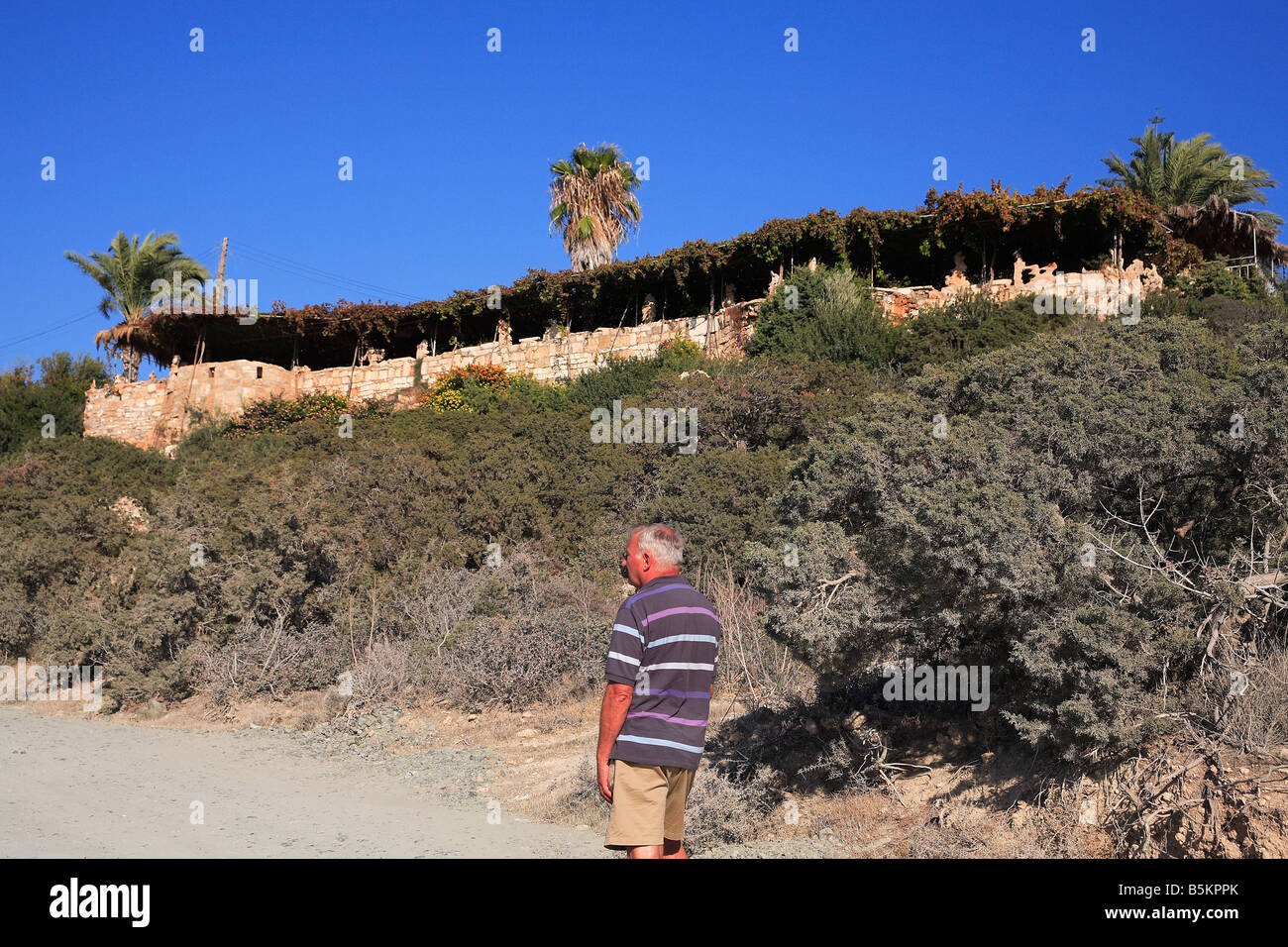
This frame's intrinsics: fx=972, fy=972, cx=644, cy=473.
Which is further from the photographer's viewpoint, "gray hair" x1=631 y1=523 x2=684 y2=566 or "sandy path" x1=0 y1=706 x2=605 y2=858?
"sandy path" x1=0 y1=706 x2=605 y2=858

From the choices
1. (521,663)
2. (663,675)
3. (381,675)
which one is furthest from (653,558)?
(381,675)

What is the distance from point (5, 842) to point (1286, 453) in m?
7.97

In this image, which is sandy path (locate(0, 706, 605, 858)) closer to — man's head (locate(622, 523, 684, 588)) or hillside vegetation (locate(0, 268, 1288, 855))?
hillside vegetation (locate(0, 268, 1288, 855))

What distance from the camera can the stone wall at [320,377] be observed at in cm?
2478

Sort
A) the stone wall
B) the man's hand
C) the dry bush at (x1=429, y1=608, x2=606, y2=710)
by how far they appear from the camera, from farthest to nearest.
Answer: the stone wall → the dry bush at (x1=429, y1=608, x2=606, y2=710) → the man's hand

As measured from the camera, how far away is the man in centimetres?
391

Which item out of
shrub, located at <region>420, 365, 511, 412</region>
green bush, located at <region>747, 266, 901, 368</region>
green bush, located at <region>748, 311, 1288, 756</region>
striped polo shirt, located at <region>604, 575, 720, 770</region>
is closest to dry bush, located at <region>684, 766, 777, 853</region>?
green bush, located at <region>748, 311, 1288, 756</region>

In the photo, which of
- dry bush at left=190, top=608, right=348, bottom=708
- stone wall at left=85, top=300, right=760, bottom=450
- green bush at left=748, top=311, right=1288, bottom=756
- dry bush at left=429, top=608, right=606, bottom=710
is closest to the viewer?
green bush at left=748, top=311, right=1288, bottom=756

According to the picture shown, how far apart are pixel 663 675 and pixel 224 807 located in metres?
4.54

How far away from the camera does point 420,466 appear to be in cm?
1519

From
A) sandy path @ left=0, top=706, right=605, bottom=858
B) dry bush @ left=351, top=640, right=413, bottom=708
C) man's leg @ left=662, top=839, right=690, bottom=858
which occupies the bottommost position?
sandy path @ left=0, top=706, right=605, bottom=858

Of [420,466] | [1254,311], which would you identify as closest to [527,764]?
[420,466]

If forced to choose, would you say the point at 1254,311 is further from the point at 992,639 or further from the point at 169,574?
the point at 169,574
